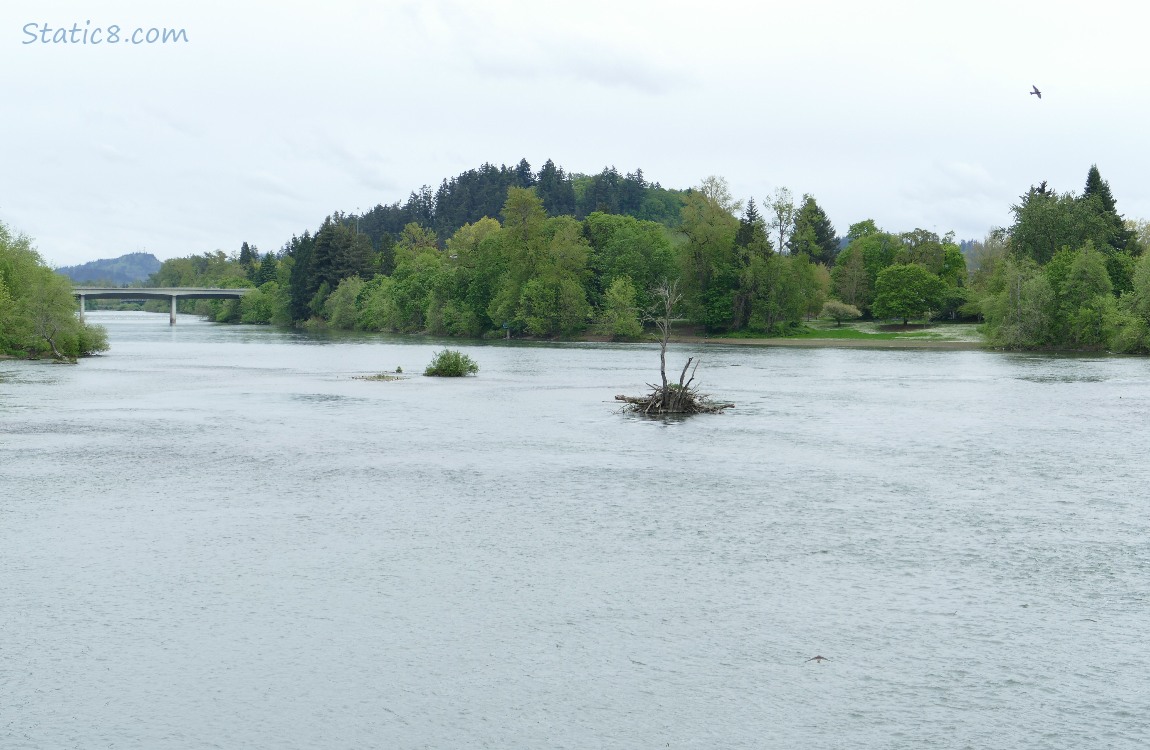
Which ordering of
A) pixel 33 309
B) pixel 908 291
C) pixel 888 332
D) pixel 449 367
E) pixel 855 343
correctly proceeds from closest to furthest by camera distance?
pixel 449 367, pixel 33 309, pixel 855 343, pixel 888 332, pixel 908 291

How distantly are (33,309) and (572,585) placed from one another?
75561 mm

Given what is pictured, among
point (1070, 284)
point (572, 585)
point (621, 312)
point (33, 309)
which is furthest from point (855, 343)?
point (572, 585)

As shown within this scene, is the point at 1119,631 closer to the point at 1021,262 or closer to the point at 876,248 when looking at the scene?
the point at 1021,262

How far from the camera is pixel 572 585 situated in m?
19.7

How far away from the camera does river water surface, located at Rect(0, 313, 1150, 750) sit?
44.7ft

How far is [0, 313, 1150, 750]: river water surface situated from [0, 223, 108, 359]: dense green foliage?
4362 cm

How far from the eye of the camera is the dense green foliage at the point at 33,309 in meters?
82.7

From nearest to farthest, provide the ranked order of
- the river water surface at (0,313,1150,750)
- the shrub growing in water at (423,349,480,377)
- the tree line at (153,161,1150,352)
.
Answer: the river water surface at (0,313,1150,750) < the shrub growing in water at (423,349,480,377) < the tree line at (153,161,1150,352)

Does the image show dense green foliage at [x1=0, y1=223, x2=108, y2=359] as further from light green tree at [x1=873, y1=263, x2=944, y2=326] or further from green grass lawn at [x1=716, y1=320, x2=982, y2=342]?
light green tree at [x1=873, y1=263, x2=944, y2=326]

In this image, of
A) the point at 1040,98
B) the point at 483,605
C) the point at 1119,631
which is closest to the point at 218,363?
the point at 1040,98

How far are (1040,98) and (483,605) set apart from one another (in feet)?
112

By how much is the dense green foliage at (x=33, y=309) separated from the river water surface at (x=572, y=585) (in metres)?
43.6

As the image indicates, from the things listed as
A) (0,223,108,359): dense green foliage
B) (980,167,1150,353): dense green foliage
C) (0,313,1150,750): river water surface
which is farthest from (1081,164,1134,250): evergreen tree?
(0,223,108,359): dense green foliage

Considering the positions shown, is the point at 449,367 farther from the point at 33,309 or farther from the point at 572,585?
the point at 572,585
